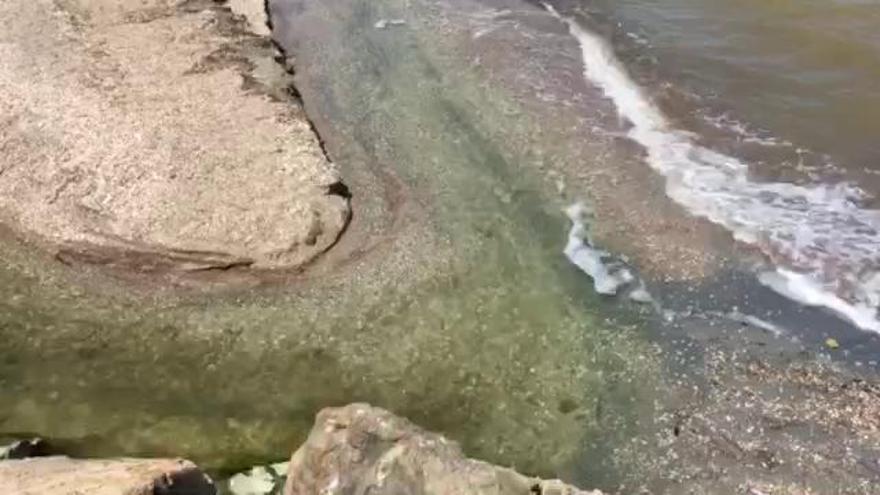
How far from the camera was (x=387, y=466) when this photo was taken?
480 centimetres

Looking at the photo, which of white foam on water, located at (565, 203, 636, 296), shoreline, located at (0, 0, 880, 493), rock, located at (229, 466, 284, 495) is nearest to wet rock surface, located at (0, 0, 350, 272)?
shoreline, located at (0, 0, 880, 493)

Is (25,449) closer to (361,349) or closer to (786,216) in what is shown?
(361,349)

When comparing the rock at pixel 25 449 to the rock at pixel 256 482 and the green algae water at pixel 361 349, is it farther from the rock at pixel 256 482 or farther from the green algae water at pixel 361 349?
the rock at pixel 256 482

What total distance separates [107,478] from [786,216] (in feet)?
16.6

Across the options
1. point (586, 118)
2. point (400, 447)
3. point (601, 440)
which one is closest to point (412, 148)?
point (586, 118)

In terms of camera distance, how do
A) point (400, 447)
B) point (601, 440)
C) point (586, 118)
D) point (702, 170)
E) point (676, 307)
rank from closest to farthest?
point (400, 447), point (601, 440), point (676, 307), point (702, 170), point (586, 118)

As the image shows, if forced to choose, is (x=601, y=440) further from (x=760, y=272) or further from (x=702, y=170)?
(x=702, y=170)

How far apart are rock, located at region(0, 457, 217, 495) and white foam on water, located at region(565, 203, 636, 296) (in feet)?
9.65

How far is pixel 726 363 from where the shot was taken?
20.8ft

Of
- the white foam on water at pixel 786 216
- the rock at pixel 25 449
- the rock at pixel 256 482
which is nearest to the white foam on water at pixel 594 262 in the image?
the white foam on water at pixel 786 216

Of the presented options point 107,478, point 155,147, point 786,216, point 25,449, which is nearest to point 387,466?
point 107,478

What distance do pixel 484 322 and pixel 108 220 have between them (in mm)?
2673

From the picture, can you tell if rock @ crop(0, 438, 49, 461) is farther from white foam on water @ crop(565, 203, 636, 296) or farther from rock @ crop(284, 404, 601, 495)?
white foam on water @ crop(565, 203, 636, 296)

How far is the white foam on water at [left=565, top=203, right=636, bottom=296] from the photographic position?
273 inches
